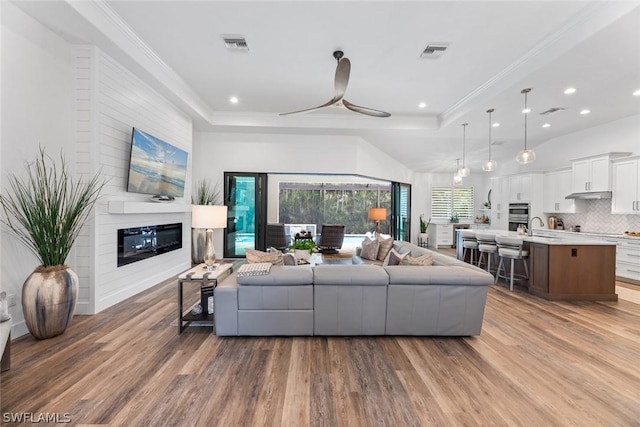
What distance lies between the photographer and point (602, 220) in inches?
238

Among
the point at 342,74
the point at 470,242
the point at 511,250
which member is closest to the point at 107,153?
the point at 342,74

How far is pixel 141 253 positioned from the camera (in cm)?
423

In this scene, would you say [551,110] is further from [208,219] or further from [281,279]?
[208,219]

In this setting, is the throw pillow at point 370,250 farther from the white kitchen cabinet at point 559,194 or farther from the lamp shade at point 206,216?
the white kitchen cabinet at point 559,194

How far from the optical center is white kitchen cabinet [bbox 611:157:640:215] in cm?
521

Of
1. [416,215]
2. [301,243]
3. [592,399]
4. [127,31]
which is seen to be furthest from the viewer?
[416,215]

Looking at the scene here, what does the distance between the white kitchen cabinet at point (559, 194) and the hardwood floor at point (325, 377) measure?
167 inches

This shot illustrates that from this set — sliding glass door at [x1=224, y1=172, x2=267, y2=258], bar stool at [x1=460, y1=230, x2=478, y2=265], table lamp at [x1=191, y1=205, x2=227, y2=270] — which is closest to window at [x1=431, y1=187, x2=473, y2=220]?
bar stool at [x1=460, y1=230, x2=478, y2=265]

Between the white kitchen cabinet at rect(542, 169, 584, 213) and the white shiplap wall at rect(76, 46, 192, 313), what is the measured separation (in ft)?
28.5

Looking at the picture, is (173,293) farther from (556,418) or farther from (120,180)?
(556,418)

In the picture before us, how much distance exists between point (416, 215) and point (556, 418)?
27.5 ft

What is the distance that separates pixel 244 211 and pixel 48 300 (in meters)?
4.39

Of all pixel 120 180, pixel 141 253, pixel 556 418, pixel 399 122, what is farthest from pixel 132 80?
pixel 556 418

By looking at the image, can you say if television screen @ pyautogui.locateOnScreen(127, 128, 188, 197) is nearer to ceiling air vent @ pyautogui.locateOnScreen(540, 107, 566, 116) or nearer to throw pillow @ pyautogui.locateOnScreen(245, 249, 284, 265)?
throw pillow @ pyautogui.locateOnScreen(245, 249, 284, 265)
